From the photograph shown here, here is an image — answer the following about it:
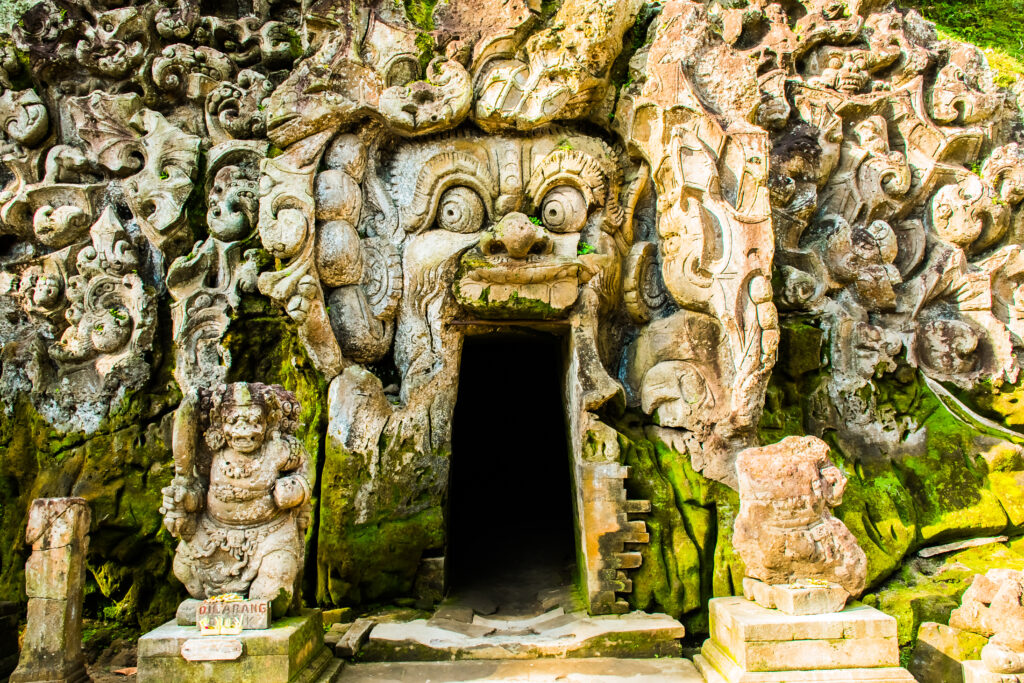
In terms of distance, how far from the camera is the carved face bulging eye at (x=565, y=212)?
6.70 meters

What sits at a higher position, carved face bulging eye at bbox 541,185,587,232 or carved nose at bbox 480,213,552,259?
carved face bulging eye at bbox 541,185,587,232

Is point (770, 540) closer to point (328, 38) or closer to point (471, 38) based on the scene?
point (471, 38)

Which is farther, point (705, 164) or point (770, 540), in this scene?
point (705, 164)

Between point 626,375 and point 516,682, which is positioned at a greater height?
point 626,375

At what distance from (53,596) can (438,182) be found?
168 inches

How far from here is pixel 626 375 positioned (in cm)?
679

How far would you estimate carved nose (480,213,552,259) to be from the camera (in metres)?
6.20

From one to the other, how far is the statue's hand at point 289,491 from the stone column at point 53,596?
1.34 metres

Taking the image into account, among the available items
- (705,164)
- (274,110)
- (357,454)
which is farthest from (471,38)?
(357,454)

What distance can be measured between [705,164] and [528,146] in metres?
1.63

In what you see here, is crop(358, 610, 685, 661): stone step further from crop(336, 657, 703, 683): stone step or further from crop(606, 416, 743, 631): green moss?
crop(606, 416, 743, 631): green moss

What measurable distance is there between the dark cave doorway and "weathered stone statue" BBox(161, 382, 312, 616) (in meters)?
3.11

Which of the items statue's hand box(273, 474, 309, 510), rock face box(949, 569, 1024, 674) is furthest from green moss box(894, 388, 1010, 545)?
statue's hand box(273, 474, 309, 510)

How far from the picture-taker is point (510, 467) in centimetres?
1047
